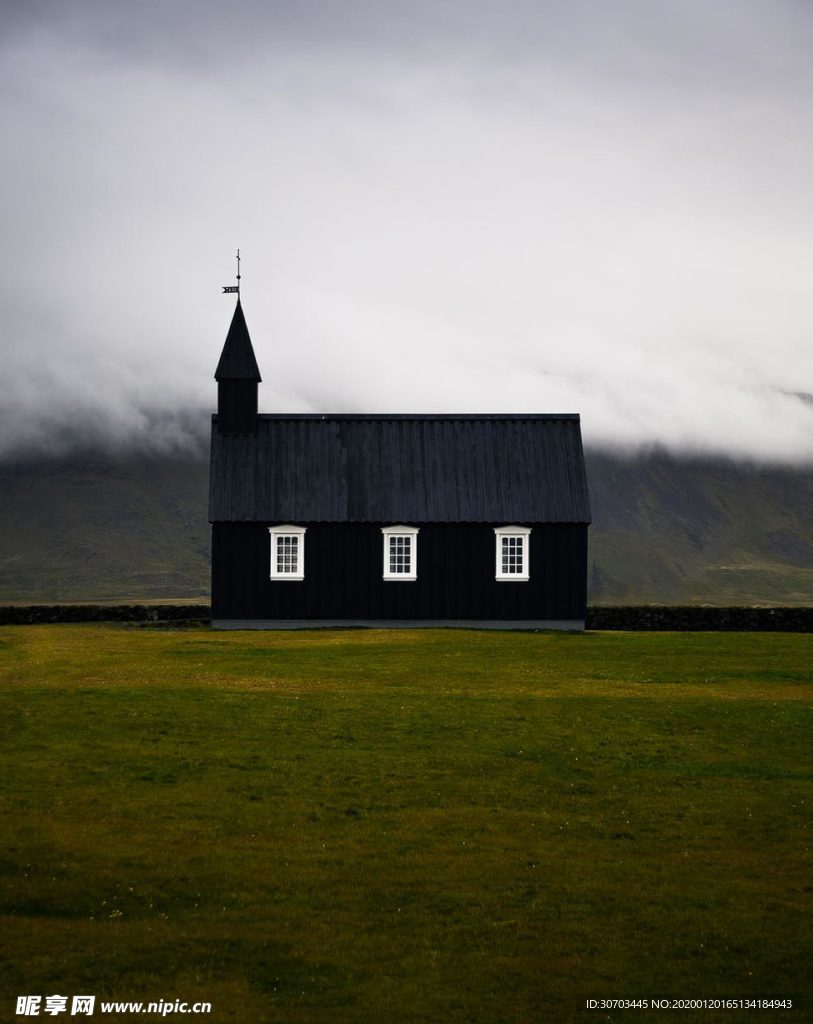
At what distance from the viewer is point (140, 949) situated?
13.1 meters

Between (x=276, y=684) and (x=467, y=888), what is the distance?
15375 millimetres

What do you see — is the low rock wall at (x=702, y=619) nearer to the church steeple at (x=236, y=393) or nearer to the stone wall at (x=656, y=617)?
the stone wall at (x=656, y=617)

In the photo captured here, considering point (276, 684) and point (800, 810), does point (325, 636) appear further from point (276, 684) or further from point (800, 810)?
point (800, 810)

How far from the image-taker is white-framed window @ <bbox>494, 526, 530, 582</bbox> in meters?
50.0

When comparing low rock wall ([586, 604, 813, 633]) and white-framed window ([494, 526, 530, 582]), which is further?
low rock wall ([586, 604, 813, 633])

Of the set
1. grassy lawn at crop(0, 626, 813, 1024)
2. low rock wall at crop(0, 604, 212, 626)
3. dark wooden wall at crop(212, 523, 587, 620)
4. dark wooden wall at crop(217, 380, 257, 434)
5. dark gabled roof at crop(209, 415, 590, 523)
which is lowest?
grassy lawn at crop(0, 626, 813, 1024)

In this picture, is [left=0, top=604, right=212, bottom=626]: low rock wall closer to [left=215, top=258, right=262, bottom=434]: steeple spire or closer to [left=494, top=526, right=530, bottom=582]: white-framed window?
[left=215, top=258, right=262, bottom=434]: steeple spire

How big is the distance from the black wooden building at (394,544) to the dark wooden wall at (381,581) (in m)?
0.04

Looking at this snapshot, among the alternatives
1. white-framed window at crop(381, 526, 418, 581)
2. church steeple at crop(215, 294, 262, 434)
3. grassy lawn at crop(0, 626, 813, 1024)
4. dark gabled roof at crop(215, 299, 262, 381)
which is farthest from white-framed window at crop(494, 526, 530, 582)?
grassy lawn at crop(0, 626, 813, 1024)

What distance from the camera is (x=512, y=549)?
5025 cm

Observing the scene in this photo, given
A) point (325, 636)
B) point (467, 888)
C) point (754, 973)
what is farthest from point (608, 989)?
point (325, 636)

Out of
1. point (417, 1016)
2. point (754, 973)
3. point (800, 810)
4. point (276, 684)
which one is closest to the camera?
point (417, 1016)

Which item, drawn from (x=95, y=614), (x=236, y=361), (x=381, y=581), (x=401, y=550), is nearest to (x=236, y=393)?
(x=236, y=361)

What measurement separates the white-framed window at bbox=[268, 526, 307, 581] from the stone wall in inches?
205
